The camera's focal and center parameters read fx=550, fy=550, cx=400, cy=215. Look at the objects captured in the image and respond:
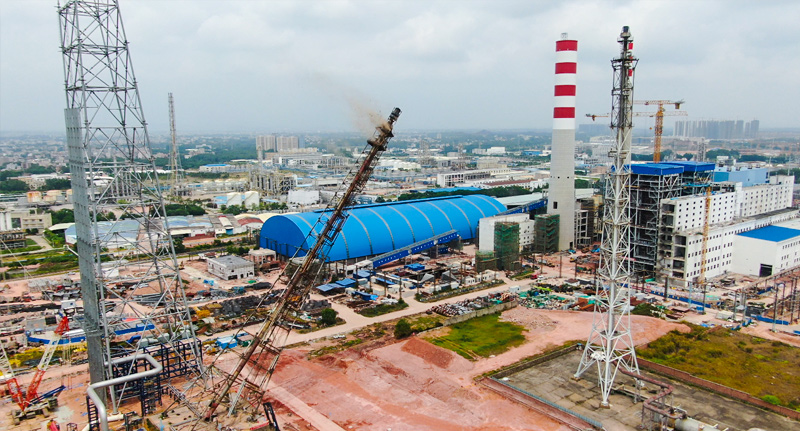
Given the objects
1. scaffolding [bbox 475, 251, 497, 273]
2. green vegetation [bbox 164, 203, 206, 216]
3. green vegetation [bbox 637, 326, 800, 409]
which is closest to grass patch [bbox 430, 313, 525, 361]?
green vegetation [bbox 637, 326, 800, 409]

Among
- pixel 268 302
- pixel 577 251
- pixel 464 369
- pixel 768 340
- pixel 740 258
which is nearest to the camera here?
pixel 464 369

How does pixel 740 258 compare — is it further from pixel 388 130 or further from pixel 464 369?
pixel 388 130

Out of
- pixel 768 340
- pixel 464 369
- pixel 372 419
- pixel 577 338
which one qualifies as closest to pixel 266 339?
pixel 372 419

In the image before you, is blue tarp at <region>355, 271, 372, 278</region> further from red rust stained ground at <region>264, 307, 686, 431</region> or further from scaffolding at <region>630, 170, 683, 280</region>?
scaffolding at <region>630, 170, 683, 280</region>

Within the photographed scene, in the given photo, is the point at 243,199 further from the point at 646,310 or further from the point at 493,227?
the point at 646,310

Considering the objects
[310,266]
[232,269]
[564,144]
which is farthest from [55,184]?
[310,266]

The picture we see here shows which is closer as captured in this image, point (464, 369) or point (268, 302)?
point (464, 369)
